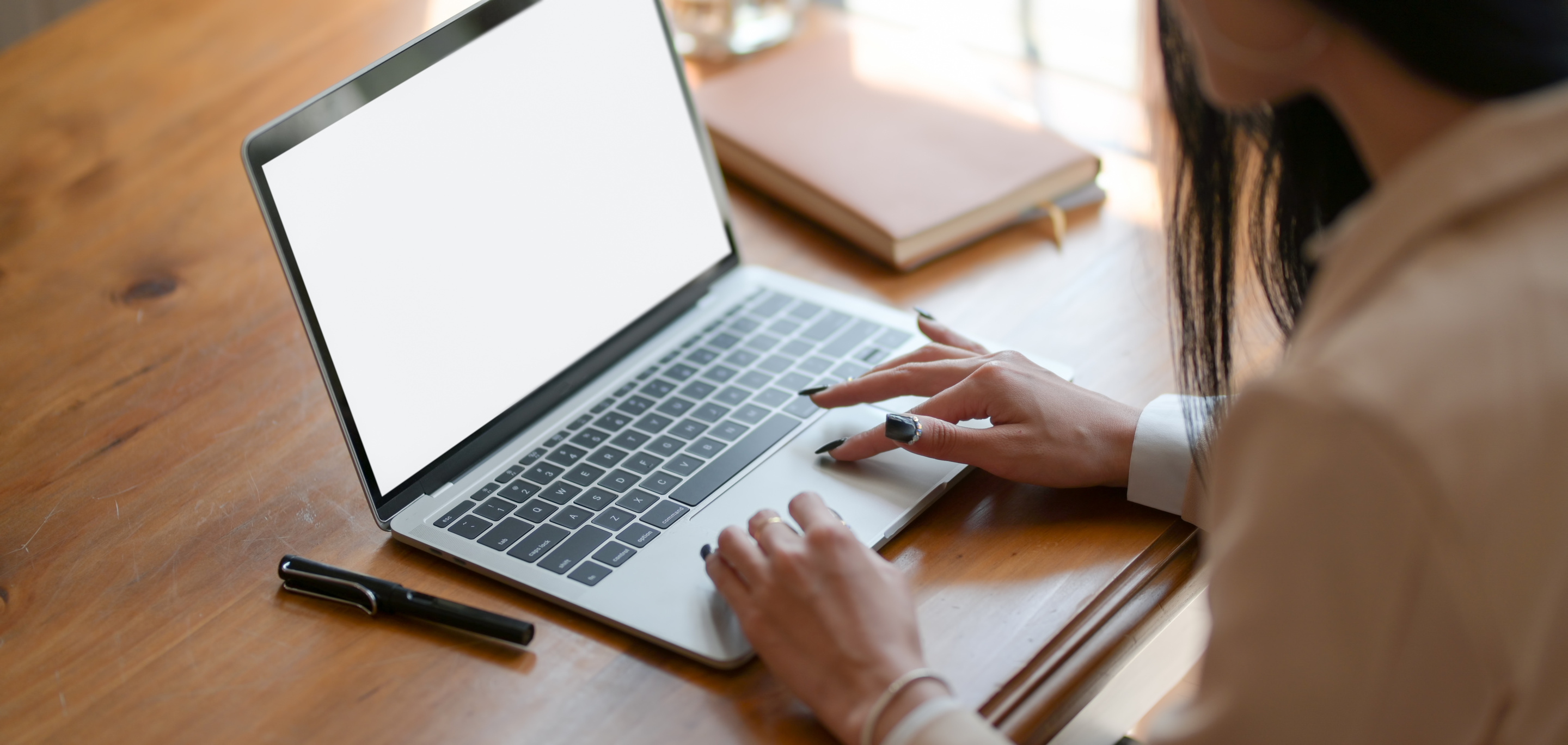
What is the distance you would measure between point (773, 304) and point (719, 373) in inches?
4.3

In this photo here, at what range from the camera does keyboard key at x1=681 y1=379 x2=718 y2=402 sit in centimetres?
99

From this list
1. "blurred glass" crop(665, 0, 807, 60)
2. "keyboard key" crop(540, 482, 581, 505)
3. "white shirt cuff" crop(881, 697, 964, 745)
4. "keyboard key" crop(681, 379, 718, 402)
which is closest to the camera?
"white shirt cuff" crop(881, 697, 964, 745)

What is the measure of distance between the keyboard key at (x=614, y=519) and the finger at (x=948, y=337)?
0.98 feet

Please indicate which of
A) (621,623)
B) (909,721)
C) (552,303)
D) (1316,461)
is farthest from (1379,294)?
(552,303)

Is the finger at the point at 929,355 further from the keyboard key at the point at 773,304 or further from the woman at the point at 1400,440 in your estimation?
the woman at the point at 1400,440

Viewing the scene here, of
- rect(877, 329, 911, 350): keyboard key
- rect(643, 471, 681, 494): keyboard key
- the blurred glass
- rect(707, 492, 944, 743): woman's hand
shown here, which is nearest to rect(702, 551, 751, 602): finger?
rect(707, 492, 944, 743): woman's hand

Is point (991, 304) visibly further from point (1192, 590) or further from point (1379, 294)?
point (1379, 294)

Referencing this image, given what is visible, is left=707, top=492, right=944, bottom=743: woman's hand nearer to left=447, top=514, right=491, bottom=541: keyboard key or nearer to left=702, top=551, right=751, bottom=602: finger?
left=702, top=551, right=751, bottom=602: finger

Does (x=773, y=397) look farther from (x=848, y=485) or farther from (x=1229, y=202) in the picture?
(x=1229, y=202)

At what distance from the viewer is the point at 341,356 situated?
830 mm

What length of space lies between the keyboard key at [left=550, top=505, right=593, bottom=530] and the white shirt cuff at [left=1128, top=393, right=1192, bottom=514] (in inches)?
15.5

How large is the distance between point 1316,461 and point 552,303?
63cm

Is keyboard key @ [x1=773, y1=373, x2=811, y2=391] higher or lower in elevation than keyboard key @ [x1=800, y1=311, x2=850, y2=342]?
lower

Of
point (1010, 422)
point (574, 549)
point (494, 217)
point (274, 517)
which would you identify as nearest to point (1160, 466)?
point (1010, 422)
